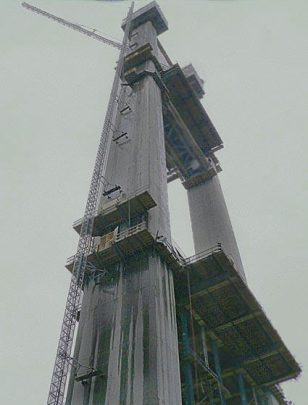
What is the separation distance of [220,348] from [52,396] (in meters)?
19.7

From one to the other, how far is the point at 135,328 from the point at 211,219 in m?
30.5

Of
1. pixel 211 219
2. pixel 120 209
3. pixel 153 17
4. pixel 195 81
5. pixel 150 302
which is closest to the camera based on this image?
pixel 150 302

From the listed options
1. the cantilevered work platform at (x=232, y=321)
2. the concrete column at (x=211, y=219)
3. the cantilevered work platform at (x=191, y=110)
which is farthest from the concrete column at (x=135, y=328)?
the cantilevered work platform at (x=191, y=110)

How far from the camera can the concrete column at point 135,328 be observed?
34688 mm

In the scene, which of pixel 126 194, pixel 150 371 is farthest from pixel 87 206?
pixel 150 371

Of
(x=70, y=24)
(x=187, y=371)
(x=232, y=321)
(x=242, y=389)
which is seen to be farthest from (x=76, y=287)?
(x=70, y=24)

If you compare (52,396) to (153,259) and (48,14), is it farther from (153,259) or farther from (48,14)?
(48,14)

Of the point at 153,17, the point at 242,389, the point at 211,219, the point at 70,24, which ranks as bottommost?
the point at 242,389

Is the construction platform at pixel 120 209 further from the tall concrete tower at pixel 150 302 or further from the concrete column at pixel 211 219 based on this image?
the concrete column at pixel 211 219

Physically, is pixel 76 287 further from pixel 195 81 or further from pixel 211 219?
pixel 195 81

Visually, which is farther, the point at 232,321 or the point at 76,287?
the point at 232,321

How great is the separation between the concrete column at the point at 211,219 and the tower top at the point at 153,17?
28186 millimetres

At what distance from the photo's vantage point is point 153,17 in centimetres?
8506

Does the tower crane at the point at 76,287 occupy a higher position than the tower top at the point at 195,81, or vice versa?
the tower top at the point at 195,81
